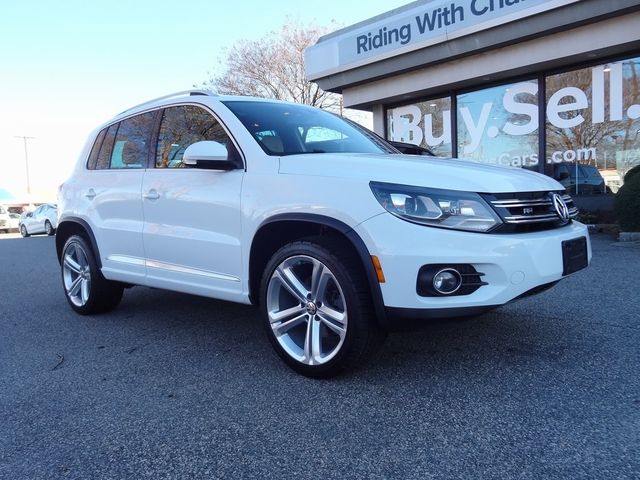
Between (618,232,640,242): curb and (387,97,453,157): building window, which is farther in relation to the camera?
(387,97,453,157): building window

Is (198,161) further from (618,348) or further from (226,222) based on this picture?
(618,348)

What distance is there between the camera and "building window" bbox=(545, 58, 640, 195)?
10.2 metres

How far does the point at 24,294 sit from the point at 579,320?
6119 millimetres

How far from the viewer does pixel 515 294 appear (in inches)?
107

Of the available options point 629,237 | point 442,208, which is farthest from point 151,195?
point 629,237

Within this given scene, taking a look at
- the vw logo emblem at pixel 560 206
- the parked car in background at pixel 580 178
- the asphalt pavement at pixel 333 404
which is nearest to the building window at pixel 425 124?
the parked car in background at pixel 580 178

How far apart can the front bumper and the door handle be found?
195 cm

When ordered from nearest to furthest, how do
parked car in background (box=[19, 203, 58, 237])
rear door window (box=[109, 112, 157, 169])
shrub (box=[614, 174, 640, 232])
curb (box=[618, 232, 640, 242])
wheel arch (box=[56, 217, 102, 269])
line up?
rear door window (box=[109, 112, 157, 169])
wheel arch (box=[56, 217, 102, 269])
shrub (box=[614, 174, 640, 232])
curb (box=[618, 232, 640, 242])
parked car in background (box=[19, 203, 58, 237])

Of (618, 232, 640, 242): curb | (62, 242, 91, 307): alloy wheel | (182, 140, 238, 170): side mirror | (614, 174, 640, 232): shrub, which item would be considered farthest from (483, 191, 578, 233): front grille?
(618, 232, 640, 242): curb

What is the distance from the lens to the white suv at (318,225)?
2693 mm

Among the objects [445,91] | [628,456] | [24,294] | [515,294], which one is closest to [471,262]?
[515,294]

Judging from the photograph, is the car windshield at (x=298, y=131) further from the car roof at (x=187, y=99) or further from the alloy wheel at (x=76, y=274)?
the alloy wheel at (x=76, y=274)

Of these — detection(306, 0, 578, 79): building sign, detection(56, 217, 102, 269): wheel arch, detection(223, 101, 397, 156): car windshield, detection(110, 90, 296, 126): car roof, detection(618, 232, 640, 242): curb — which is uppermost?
detection(306, 0, 578, 79): building sign

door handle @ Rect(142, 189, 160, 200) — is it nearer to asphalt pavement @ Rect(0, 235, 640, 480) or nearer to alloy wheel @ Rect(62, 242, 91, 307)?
asphalt pavement @ Rect(0, 235, 640, 480)
